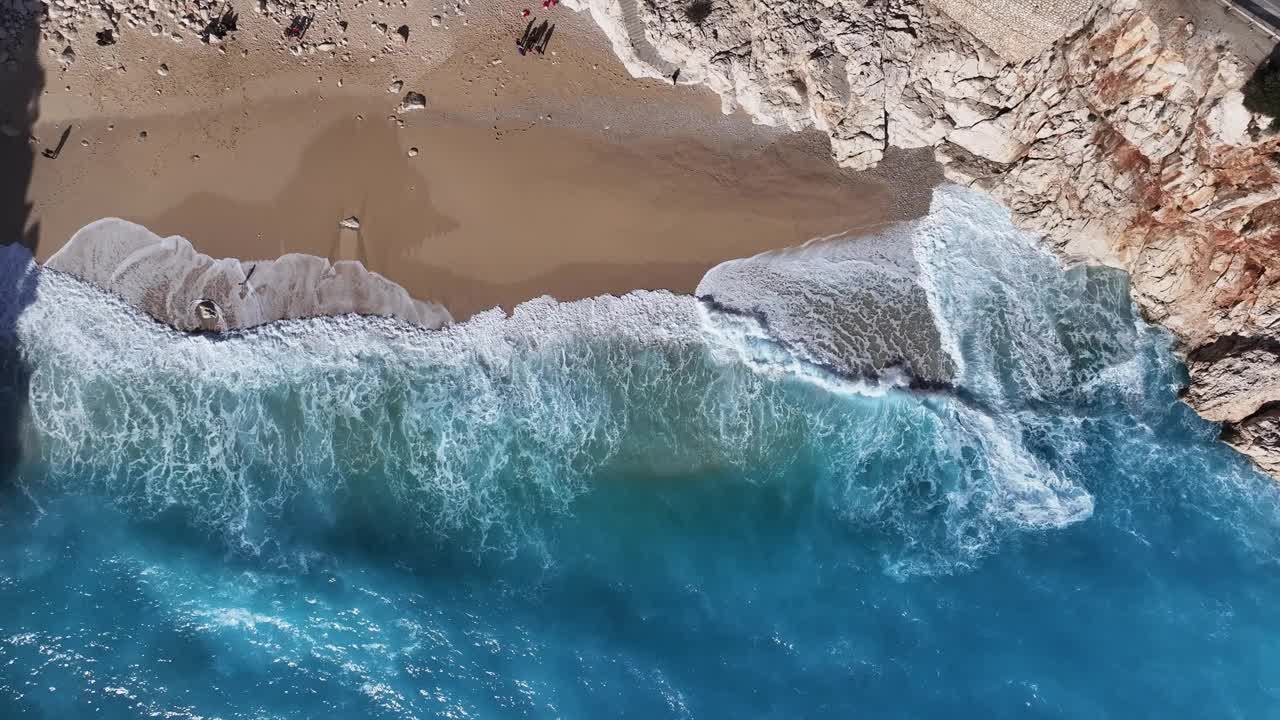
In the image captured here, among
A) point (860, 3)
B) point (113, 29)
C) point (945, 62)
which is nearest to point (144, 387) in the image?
point (113, 29)

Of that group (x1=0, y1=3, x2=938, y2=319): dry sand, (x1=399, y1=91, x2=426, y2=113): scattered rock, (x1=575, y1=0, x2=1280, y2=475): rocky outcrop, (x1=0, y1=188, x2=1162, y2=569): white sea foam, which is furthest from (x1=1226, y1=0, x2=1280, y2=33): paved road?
(x1=399, y1=91, x2=426, y2=113): scattered rock

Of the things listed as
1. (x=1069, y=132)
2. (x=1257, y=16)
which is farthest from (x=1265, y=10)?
(x=1069, y=132)

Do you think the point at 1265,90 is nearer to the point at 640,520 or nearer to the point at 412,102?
the point at 640,520

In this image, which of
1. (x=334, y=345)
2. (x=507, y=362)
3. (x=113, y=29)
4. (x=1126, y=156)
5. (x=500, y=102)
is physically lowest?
(x=334, y=345)

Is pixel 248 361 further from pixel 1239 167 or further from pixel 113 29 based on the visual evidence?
pixel 1239 167

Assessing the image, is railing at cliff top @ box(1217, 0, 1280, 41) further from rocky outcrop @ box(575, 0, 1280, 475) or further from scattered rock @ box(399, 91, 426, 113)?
scattered rock @ box(399, 91, 426, 113)
